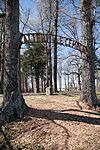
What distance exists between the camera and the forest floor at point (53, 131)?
28.9ft

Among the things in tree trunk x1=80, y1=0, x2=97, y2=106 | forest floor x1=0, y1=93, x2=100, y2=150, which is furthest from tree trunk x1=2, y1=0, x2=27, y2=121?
tree trunk x1=80, y1=0, x2=97, y2=106

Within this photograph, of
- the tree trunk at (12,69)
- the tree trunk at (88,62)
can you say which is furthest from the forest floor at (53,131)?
the tree trunk at (88,62)

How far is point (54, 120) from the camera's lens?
10453 millimetres

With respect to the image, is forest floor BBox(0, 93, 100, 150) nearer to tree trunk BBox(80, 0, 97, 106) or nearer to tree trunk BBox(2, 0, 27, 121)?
tree trunk BBox(2, 0, 27, 121)

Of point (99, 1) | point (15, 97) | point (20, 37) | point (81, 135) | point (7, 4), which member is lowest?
point (81, 135)

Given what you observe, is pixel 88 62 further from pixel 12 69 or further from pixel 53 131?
pixel 53 131

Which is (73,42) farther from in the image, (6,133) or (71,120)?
(6,133)

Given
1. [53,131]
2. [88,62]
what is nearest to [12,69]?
[53,131]

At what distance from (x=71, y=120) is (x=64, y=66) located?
162 ft

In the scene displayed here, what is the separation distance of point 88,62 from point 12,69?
4609 mm

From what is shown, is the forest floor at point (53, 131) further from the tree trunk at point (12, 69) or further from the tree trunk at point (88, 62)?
the tree trunk at point (88, 62)

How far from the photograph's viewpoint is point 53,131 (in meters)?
9.56

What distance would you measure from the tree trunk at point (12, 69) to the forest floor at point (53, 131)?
446mm

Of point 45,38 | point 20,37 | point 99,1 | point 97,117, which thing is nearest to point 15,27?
point 20,37
